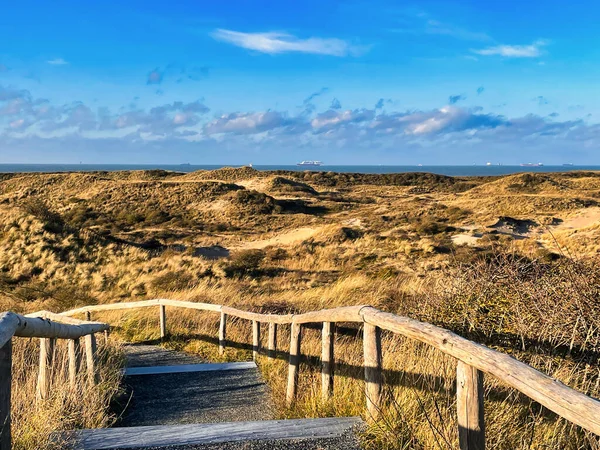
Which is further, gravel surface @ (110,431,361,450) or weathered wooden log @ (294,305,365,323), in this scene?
weathered wooden log @ (294,305,365,323)

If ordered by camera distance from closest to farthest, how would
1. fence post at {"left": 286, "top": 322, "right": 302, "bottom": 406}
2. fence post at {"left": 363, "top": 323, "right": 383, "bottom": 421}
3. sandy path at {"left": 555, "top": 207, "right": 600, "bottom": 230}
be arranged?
fence post at {"left": 363, "top": 323, "right": 383, "bottom": 421}, fence post at {"left": 286, "top": 322, "right": 302, "bottom": 406}, sandy path at {"left": 555, "top": 207, "right": 600, "bottom": 230}

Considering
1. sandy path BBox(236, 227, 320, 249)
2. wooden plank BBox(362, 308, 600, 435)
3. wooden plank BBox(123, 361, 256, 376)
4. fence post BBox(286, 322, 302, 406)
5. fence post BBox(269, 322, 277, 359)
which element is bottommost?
sandy path BBox(236, 227, 320, 249)

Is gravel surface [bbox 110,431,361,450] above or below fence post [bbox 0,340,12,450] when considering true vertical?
below

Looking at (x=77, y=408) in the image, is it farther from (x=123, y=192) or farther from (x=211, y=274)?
(x=123, y=192)

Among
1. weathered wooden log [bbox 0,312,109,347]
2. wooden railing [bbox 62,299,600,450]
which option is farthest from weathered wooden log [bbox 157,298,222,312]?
wooden railing [bbox 62,299,600,450]

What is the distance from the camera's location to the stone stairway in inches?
137

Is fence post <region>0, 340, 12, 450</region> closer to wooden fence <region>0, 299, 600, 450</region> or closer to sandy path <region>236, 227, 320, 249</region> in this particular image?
wooden fence <region>0, 299, 600, 450</region>

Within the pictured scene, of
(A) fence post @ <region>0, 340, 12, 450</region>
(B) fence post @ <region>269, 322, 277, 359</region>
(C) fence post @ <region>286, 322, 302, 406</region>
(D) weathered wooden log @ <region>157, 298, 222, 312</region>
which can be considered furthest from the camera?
(D) weathered wooden log @ <region>157, 298, 222, 312</region>

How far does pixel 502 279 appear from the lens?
19.5 ft

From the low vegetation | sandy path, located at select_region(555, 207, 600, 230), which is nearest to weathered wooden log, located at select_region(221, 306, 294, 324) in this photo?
the low vegetation

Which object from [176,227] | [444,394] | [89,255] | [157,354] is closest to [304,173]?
[176,227]

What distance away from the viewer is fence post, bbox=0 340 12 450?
2689 millimetres

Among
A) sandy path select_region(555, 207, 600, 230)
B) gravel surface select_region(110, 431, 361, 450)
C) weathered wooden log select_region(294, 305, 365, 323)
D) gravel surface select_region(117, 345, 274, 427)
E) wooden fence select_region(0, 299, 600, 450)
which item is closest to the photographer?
wooden fence select_region(0, 299, 600, 450)

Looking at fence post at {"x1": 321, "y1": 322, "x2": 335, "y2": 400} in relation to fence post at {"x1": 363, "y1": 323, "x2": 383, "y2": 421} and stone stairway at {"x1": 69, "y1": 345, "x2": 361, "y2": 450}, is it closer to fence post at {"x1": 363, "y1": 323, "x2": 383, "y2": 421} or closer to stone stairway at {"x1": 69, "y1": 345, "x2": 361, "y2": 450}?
stone stairway at {"x1": 69, "y1": 345, "x2": 361, "y2": 450}
